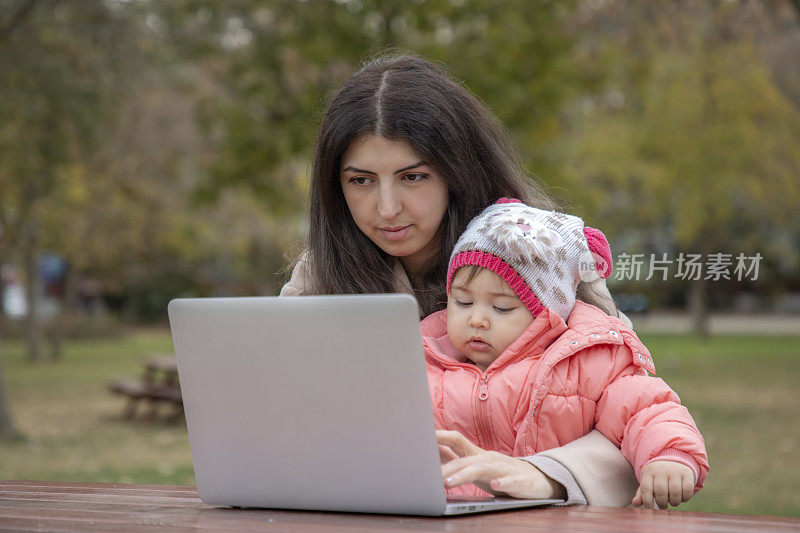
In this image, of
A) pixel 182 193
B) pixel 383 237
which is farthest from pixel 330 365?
pixel 182 193

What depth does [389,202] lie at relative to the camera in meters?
2.80

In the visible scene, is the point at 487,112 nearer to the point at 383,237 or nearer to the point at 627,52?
the point at 383,237

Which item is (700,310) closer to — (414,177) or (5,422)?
(5,422)

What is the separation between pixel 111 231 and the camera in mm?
19688

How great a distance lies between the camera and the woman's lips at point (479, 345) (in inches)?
98.1

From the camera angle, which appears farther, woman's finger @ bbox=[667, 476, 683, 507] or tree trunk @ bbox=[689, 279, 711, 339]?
tree trunk @ bbox=[689, 279, 711, 339]

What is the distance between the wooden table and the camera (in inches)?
64.2

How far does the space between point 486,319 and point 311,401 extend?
0.81 meters

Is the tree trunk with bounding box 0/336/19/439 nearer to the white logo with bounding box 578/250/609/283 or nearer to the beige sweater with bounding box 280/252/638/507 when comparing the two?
the white logo with bounding box 578/250/609/283

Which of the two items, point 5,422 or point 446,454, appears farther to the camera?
point 5,422


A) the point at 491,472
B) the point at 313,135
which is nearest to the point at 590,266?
the point at 491,472

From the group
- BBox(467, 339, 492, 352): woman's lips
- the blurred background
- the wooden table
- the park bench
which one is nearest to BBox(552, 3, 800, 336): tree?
the blurred background

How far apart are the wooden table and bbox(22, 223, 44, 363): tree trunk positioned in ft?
57.2

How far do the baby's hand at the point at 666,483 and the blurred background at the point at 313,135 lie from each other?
1.26 metres
